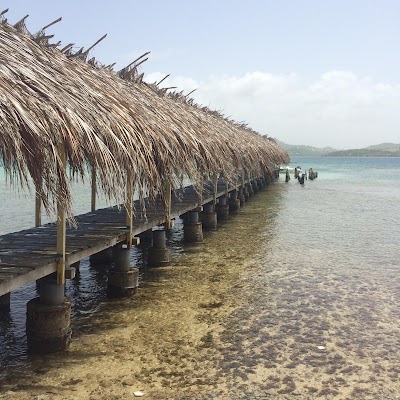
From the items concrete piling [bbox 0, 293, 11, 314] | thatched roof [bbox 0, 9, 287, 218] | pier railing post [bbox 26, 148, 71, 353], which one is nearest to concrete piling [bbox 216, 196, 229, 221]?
thatched roof [bbox 0, 9, 287, 218]

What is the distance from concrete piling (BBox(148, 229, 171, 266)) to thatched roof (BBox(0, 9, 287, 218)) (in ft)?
5.45

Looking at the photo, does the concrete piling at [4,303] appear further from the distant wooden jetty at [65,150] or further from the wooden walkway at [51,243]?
the wooden walkway at [51,243]

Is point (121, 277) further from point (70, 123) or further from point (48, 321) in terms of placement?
point (70, 123)

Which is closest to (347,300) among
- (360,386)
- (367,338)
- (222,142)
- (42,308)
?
(367,338)

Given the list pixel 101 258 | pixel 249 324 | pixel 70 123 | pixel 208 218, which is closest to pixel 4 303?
pixel 101 258

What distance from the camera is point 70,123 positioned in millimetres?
4883

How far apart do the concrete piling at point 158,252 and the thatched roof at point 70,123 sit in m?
1.66

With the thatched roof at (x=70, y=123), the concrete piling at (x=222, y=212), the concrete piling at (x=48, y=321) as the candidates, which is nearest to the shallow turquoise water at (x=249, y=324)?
the concrete piling at (x=48, y=321)

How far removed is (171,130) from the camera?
26.8 ft

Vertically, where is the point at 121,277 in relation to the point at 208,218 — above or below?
below

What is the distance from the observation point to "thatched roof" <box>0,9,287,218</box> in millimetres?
4383

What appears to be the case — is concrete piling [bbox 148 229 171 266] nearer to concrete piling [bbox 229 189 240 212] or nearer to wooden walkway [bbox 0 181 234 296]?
wooden walkway [bbox 0 181 234 296]

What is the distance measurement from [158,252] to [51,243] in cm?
349

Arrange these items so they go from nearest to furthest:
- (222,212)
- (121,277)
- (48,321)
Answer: (48,321) → (121,277) → (222,212)
